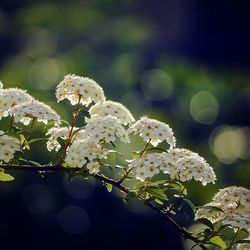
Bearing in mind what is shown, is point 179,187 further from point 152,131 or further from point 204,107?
point 204,107

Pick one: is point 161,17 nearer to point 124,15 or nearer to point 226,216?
point 124,15

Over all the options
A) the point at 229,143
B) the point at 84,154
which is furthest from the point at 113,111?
the point at 229,143

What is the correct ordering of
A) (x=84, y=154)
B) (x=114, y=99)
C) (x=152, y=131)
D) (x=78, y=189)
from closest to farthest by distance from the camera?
1. (x=84, y=154)
2. (x=152, y=131)
3. (x=78, y=189)
4. (x=114, y=99)

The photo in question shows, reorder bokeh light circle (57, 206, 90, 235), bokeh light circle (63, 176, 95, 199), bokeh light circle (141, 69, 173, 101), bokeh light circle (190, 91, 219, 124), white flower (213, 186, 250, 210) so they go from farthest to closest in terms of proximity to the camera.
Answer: bokeh light circle (141, 69, 173, 101) → bokeh light circle (190, 91, 219, 124) → bokeh light circle (63, 176, 95, 199) → bokeh light circle (57, 206, 90, 235) → white flower (213, 186, 250, 210)

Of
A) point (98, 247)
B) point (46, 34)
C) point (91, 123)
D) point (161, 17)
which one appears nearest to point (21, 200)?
point (98, 247)

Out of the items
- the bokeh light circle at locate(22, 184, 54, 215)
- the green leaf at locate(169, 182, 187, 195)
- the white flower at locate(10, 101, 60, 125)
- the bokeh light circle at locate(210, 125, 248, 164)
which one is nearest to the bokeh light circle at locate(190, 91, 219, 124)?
the bokeh light circle at locate(210, 125, 248, 164)

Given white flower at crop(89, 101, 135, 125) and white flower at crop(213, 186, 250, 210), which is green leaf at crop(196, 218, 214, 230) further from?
white flower at crop(89, 101, 135, 125)
